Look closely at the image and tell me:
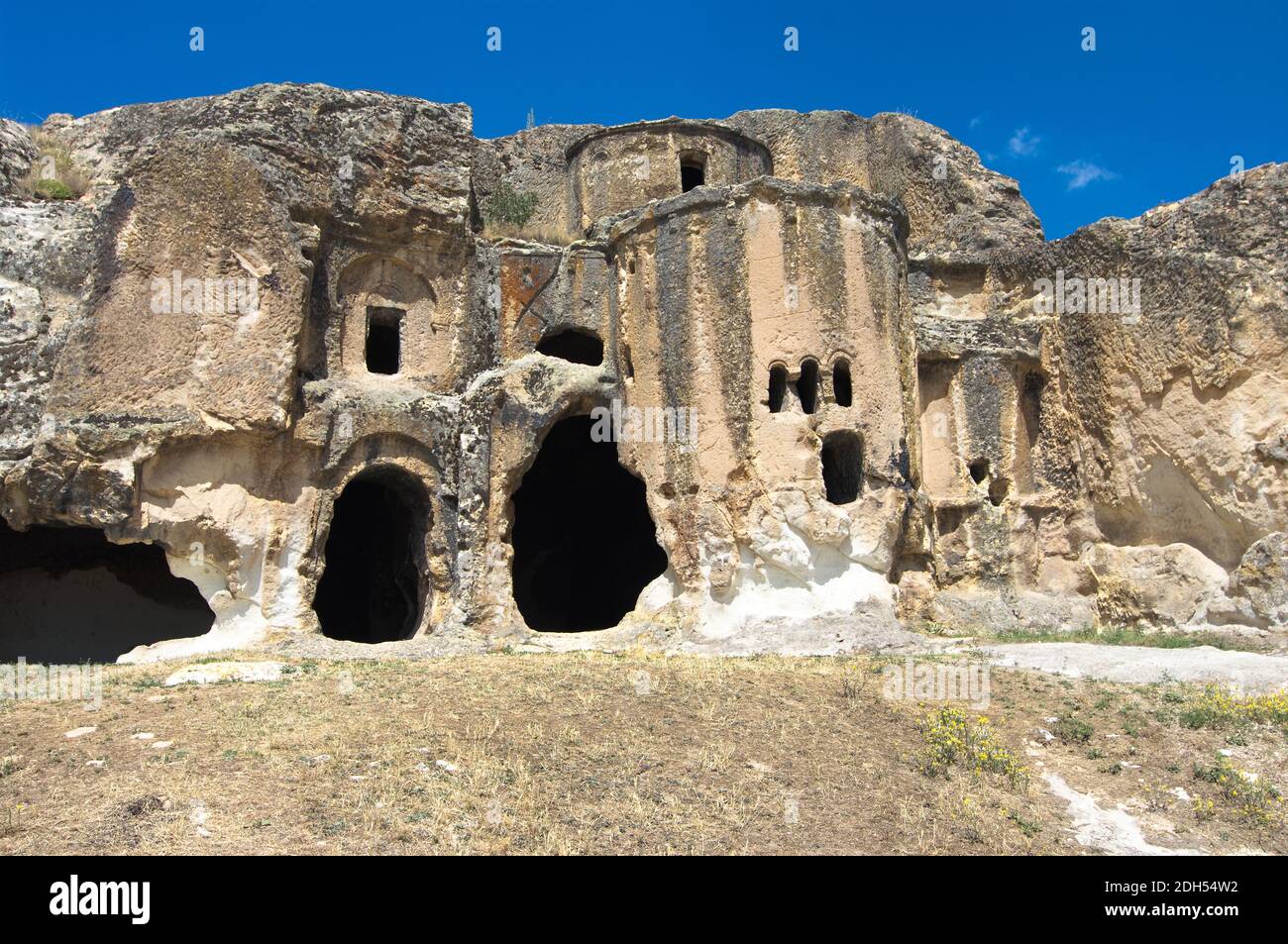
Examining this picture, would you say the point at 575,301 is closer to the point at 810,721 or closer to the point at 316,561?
the point at 316,561

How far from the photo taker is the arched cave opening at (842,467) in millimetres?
18609

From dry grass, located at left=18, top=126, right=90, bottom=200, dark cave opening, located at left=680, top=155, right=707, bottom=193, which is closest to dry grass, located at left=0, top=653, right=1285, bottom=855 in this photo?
dry grass, located at left=18, top=126, right=90, bottom=200

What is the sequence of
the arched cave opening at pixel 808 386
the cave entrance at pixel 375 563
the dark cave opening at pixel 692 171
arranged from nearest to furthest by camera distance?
the arched cave opening at pixel 808 386
the cave entrance at pixel 375 563
the dark cave opening at pixel 692 171

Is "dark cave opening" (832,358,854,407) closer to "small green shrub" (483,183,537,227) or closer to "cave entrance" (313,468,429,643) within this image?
"cave entrance" (313,468,429,643)

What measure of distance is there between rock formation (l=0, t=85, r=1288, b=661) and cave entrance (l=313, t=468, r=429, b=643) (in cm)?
14

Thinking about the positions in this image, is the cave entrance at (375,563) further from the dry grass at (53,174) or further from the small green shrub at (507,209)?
the dry grass at (53,174)

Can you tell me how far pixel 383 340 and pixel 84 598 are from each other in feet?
23.9

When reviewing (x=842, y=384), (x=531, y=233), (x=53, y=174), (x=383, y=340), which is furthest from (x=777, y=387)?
(x=53, y=174)

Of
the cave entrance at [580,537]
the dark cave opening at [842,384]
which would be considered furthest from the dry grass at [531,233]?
the dark cave opening at [842,384]

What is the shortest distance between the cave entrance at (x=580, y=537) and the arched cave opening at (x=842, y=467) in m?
7.59

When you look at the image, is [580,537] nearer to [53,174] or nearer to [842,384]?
[842,384]

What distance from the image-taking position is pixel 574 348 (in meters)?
23.5

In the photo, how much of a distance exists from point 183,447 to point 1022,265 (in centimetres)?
1478
